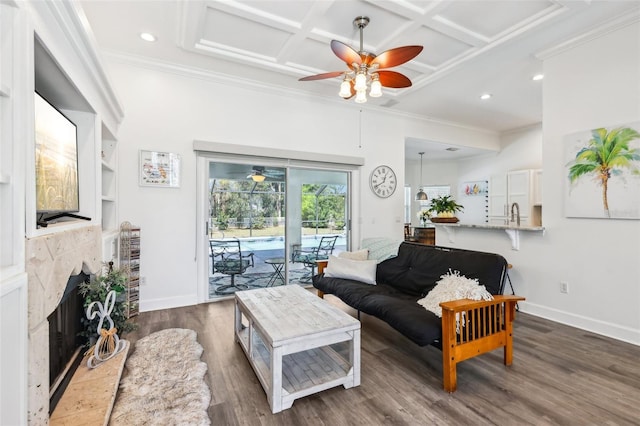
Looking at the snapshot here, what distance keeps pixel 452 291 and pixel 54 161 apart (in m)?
2.80

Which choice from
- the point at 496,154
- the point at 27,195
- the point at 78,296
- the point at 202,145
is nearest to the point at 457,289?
the point at 27,195

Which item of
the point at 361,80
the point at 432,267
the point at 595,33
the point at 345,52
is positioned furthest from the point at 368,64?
the point at 595,33

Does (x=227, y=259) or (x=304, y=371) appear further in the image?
(x=227, y=259)

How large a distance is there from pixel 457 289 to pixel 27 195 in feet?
8.63

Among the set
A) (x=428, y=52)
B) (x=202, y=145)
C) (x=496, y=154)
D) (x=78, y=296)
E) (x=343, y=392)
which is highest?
(x=428, y=52)

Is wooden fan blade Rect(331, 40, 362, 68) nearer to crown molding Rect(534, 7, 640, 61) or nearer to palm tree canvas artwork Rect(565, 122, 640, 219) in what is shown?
crown molding Rect(534, 7, 640, 61)

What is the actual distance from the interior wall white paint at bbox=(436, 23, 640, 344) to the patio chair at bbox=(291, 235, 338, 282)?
2.48 meters

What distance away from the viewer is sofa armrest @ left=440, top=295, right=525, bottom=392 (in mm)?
2035

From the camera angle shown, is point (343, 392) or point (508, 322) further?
point (508, 322)

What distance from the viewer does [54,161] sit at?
1724mm

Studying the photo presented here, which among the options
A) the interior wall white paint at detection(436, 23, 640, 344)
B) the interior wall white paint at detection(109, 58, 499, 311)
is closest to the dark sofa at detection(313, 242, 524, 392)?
the interior wall white paint at detection(436, 23, 640, 344)

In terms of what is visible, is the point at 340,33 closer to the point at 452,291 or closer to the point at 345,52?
the point at 345,52

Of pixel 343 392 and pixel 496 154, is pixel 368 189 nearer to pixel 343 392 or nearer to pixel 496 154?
pixel 343 392

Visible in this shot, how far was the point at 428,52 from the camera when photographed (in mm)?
3447
